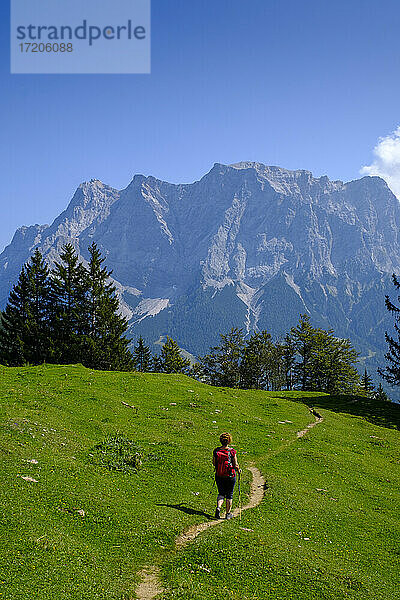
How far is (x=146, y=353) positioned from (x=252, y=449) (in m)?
110

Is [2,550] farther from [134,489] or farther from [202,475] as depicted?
[202,475]

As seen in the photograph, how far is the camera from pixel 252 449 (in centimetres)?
2892

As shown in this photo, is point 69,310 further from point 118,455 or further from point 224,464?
point 224,464

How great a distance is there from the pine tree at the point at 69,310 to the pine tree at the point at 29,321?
2.07 metres

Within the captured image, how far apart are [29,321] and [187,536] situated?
235 feet

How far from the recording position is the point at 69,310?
3167 inches

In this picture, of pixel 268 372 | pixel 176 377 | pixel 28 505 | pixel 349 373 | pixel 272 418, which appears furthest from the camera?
pixel 268 372

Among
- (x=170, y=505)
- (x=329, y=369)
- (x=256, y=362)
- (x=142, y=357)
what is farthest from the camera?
(x=142, y=357)

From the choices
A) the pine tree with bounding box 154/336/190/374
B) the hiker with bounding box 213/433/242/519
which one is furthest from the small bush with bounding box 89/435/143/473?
the pine tree with bounding box 154/336/190/374

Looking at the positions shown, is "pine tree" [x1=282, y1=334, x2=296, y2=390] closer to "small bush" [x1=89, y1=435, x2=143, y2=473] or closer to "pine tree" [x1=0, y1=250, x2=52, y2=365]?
"pine tree" [x1=0, y1=250, x2=52, y2=365]

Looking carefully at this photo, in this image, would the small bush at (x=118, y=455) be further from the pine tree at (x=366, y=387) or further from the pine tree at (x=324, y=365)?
the pine tree at (x=366, y=387)

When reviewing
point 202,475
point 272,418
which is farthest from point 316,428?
point 202,475

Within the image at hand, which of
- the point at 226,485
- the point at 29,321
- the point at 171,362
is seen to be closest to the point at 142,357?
the point at 171,362

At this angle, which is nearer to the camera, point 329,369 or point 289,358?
point 329,369
